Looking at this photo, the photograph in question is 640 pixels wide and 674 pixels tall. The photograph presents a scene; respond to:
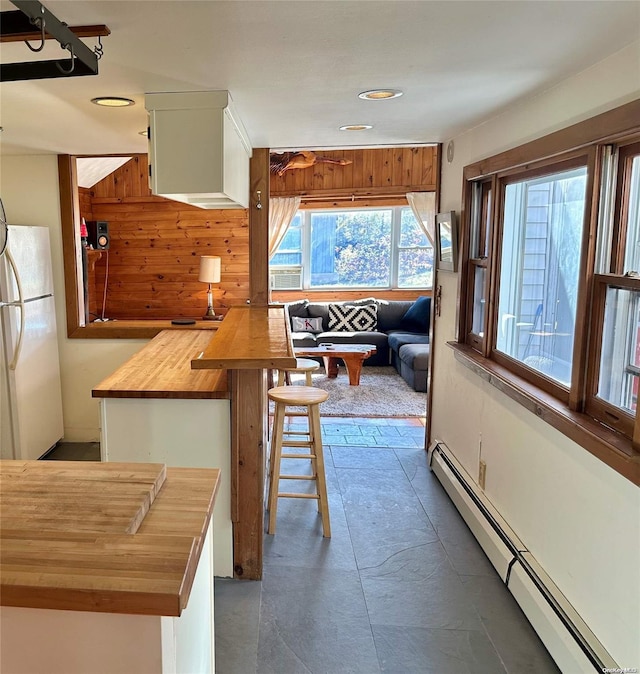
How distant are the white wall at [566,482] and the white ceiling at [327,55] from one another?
99 millimetres

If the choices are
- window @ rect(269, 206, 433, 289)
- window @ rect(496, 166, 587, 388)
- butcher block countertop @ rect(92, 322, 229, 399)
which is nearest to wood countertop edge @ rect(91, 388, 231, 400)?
butcher block countertop @ rect(92, 322, 229, 399)

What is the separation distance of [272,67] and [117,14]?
55 centimetres

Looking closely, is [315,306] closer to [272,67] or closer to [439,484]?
[439,484]

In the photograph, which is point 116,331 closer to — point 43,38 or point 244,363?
point 244,363

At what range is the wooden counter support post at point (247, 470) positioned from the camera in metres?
2.17

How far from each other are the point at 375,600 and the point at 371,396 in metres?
3.12

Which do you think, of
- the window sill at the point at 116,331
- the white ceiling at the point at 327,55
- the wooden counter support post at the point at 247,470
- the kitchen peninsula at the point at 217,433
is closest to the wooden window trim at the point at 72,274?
the window sill at the point at 116,331

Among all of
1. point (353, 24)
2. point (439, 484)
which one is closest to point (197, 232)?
point (439, 484)

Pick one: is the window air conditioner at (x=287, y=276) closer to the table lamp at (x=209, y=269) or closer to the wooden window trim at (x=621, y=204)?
the table lamp at (x=209, y=269)

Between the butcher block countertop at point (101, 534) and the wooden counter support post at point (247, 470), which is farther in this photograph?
the wooden counter support post at point (247, 470)

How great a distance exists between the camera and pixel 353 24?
1.38 meters

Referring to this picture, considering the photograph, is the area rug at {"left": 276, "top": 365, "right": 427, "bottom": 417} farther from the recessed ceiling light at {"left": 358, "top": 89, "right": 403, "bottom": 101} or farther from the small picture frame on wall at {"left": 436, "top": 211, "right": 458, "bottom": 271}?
the recessed ceiling light at {"left": 358, "top": 89, "right": 403, "bottom": 101}

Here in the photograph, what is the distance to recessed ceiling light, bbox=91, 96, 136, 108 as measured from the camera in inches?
83.4

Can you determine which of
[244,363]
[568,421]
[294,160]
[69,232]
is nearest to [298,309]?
[294,160]
